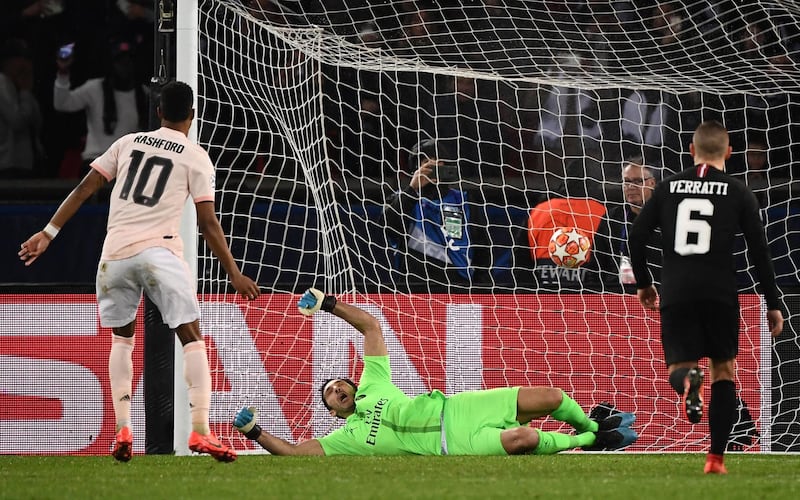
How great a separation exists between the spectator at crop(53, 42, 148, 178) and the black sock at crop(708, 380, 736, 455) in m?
6.73

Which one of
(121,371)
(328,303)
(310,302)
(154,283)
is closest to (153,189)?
(154,283)

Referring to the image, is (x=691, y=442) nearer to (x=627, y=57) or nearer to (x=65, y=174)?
(x=627, y=57)

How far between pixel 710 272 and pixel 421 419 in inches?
91.5

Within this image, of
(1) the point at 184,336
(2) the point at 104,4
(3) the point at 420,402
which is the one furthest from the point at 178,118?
(2) the point at 104,4

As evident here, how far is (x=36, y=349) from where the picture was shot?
822 cm

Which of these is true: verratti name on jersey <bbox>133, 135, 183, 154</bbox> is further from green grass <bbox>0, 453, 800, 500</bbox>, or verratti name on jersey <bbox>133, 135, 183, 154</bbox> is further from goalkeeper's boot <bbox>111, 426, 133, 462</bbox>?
green grass <bbox>0, 453, 800, 500</bbox>

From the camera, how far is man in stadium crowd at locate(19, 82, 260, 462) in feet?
20.3

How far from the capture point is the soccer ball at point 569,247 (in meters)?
8.51

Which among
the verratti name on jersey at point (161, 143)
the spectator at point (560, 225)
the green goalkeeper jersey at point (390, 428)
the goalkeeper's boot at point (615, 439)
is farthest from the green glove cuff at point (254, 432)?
the spectator at point (560, 225)

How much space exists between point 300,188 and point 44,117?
3148mm

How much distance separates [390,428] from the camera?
755cm

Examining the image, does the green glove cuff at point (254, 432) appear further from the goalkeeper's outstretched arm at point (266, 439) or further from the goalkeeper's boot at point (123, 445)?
the goalkeeper's boot at point (123, 445)

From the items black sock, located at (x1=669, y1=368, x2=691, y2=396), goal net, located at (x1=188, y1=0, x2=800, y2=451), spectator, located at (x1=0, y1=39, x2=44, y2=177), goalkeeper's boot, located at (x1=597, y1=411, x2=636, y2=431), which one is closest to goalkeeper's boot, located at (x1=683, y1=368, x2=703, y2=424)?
black sock, located at (x1=669, y1=368, x2=691, y2=396)

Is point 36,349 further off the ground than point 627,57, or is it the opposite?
point 627,57
